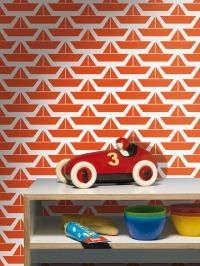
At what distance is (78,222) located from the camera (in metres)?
2.04

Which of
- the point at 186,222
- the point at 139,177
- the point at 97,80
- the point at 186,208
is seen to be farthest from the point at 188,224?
the point at 97,80

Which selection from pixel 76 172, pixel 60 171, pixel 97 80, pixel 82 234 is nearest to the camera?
pixel 82 234

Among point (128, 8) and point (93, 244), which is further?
point (128, 8)

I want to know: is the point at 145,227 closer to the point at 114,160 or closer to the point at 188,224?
the point at 188,224

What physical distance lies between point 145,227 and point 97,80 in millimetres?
650

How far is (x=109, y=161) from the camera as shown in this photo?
6.68 feet

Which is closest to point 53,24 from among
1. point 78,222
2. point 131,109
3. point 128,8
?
point 128,8

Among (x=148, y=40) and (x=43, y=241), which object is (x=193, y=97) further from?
(x=43, y=241)

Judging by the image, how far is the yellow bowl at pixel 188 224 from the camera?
1945 millimetres

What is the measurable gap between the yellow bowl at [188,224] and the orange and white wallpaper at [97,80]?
1.10ft

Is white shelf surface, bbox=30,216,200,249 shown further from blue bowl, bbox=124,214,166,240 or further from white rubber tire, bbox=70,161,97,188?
white rubber tire, bbox=70,161,97,188

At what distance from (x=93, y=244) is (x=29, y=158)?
1.83 feet

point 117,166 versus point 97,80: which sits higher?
point 97,80

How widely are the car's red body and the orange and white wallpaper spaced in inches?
8.9
